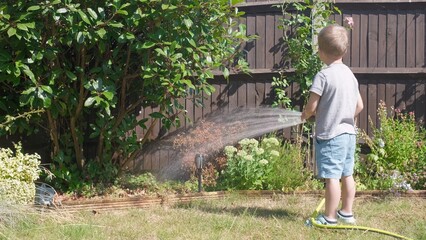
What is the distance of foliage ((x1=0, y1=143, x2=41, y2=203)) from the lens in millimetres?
4912

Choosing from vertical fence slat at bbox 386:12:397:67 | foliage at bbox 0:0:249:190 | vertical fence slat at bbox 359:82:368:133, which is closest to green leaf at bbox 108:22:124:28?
foliage at bbox 0:0:249:190

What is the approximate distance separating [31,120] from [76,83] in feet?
1.88

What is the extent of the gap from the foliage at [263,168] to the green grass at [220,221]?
37 cm

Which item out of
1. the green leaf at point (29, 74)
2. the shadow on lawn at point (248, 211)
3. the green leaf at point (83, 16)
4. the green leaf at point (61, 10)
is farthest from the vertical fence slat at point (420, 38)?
the green leaf at point (29, 74)

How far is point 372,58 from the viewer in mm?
6762

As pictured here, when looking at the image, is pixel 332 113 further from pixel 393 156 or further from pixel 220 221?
pixel 393 156

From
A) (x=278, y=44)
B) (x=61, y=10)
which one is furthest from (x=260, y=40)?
(x=61, y=10)

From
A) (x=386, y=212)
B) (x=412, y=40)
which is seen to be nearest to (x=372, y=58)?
(x=412, y=40)

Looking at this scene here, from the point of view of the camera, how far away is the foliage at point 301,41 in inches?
262

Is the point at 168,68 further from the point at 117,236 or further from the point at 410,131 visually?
the point at 410,131

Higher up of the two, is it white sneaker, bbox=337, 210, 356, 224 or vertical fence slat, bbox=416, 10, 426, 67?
vertical fence slat, bbox=416, 10, 426, 67

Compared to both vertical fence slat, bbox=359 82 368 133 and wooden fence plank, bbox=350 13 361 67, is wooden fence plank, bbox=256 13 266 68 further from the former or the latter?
vertical fence slat, bbox=359 82 368 133

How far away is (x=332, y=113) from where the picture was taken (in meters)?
4.42

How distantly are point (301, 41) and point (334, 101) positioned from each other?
7.97 feet
